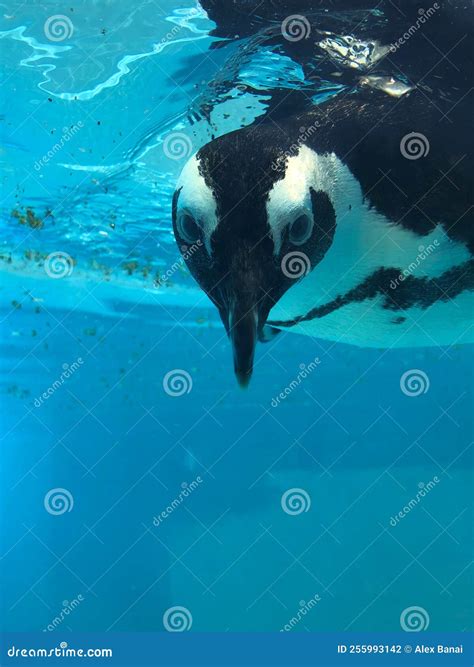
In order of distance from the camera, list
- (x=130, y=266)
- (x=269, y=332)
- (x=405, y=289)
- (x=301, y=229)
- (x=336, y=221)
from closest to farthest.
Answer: (x=301, y=229), (x=336, y=221), (x=405, y=289), (x=269, y=332), (x=130, y=266)

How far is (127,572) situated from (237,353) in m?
26.1

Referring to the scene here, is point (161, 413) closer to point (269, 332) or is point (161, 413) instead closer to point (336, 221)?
point (269, 332)

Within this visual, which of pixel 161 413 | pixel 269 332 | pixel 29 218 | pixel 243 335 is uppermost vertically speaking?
pixel 243 335

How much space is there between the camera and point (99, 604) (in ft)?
79.9

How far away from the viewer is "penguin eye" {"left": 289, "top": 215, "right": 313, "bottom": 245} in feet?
7.46

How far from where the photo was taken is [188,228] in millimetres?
2314

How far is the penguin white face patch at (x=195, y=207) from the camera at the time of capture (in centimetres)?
223

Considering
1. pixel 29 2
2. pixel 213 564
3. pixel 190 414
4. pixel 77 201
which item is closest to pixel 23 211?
pixel 77 201

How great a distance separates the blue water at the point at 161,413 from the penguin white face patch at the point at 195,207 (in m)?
2.50

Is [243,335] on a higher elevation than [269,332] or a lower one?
higher

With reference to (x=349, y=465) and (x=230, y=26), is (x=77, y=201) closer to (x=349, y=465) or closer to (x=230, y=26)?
(x=230, y=26)

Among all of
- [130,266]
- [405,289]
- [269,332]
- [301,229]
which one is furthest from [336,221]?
[130,266]

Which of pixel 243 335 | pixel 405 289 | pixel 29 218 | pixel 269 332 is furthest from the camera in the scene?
pixel 29 218

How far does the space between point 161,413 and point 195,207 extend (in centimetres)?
1998
